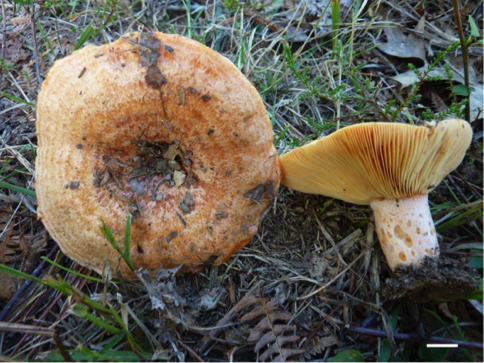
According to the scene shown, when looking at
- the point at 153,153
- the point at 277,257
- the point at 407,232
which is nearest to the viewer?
the point at 407,232

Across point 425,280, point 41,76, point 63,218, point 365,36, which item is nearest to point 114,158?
point 63,218

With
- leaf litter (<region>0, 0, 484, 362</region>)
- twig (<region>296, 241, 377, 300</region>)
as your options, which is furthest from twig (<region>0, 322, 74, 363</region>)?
twig (<region>296, 241, 377, 300</region>)

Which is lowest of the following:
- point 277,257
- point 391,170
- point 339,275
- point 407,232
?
A: point 277,257

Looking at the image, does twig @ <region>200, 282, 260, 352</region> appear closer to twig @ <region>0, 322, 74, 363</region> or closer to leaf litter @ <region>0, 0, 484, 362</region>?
leaf litter @ <region>0, 0, 484, 362</region>

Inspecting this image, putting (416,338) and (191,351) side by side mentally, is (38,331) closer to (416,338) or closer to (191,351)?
(191,351)

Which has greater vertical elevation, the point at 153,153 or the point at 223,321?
the point at 153,153

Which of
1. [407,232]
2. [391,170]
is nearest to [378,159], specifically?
[391,170]

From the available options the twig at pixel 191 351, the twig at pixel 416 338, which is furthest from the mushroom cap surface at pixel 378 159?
the twig at pixel 191 351

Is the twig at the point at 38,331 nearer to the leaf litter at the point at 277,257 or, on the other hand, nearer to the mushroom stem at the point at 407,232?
the leaf litter at the point at 277,257
